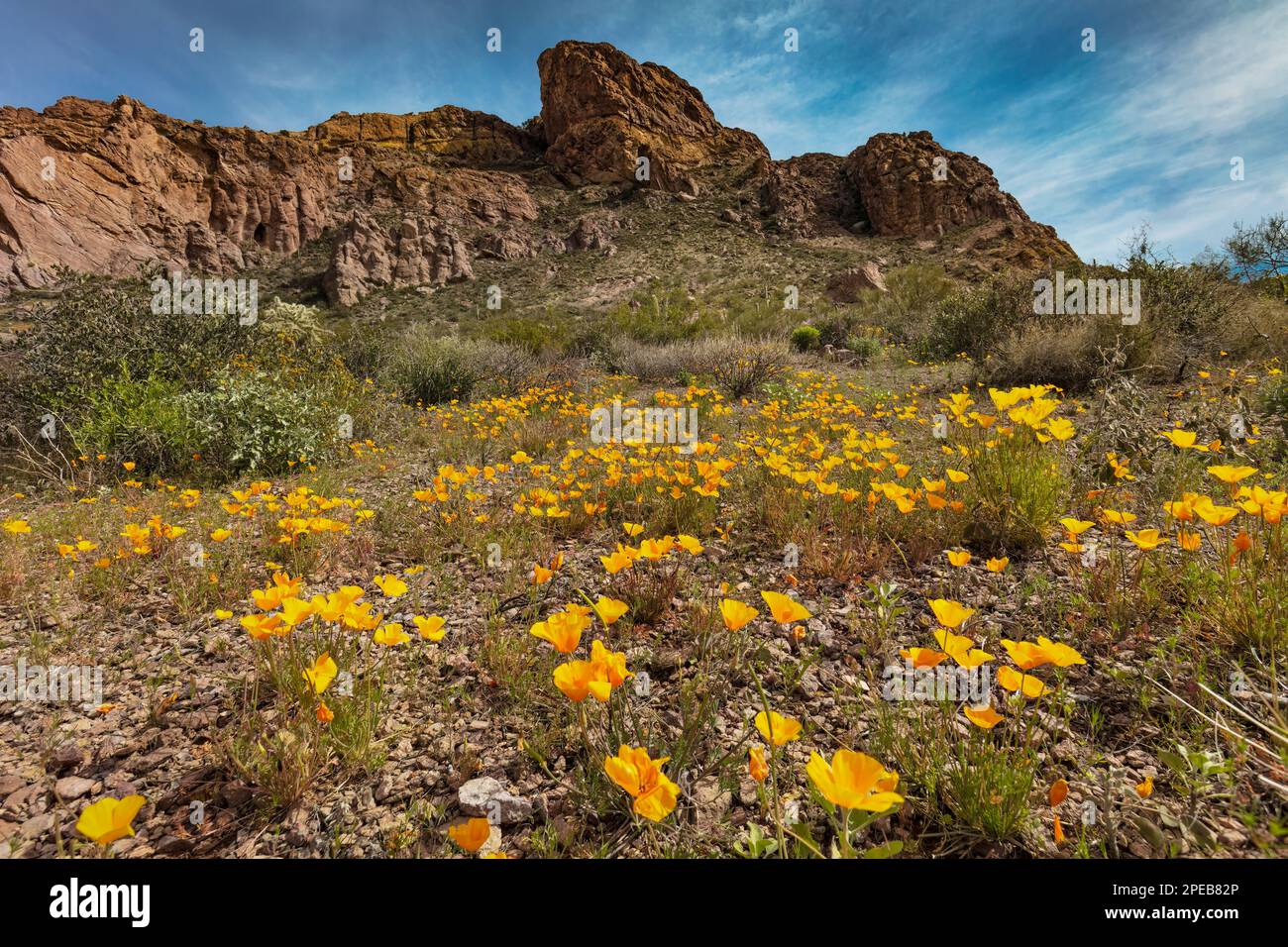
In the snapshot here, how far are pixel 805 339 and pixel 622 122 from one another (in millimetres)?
49334

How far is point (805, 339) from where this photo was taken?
12906mm

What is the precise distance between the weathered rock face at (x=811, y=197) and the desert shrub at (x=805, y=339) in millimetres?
28102

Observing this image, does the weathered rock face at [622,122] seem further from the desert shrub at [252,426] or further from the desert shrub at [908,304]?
the desert shrub at [252,426]

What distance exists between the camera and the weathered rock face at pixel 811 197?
37875mm

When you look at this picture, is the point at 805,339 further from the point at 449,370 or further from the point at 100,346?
the point at 100,346

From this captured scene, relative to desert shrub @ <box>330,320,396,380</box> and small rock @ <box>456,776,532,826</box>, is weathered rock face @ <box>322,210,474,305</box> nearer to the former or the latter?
desert shrub @ <box>330,320,396,380</box>

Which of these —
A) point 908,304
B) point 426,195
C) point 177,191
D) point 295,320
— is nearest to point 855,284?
point 908,304

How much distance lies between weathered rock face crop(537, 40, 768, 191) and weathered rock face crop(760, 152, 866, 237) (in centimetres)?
882

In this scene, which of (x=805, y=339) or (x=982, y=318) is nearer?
(x=982, y=318)

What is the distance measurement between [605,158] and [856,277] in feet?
124

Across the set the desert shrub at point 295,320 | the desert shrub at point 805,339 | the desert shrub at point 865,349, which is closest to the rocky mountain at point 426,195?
the desert shrub at point 805,339
